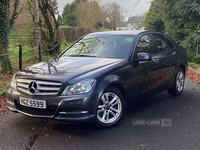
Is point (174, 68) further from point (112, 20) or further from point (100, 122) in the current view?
point (112, 20)

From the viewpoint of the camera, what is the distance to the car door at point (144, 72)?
4426 mm

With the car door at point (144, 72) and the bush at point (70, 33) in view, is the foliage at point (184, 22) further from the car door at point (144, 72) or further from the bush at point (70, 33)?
the bush at point (70, 33)

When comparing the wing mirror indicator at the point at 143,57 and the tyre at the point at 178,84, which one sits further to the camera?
the tyre at the point at 178,84

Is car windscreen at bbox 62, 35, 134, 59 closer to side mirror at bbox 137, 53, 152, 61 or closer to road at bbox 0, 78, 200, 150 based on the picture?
side mirror at bbox 137, 53, 152, 61

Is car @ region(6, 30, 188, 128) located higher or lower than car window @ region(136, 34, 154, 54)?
lower

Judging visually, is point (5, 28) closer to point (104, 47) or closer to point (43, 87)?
point (104, 47)

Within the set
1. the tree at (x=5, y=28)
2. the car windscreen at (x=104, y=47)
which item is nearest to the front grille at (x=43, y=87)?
the car windscreen at (x=104, y=47)

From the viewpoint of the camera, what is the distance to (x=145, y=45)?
16.4 ft

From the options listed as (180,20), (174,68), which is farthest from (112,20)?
(174,68)

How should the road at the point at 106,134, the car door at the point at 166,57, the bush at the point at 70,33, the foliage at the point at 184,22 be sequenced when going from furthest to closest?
the bush at the point at 70,33 → the foliage at the point at 184,22 → the car door at the point at 166,57 → the road at the point at 106,134

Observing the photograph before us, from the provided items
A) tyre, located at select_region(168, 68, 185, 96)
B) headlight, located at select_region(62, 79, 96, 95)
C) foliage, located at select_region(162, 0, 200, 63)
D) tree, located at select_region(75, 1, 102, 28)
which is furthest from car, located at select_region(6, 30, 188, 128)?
tree, located at select_region(75, 1, 102, 28)

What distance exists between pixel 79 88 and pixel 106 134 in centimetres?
88

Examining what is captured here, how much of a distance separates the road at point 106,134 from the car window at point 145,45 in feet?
4.27

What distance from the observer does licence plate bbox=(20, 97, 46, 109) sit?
11.6 ft
